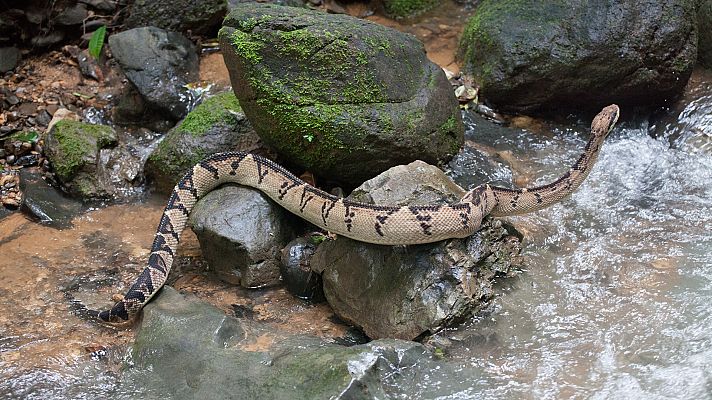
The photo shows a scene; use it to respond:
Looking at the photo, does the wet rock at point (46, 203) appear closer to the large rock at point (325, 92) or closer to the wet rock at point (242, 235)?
the wet rock at point (242, 235)

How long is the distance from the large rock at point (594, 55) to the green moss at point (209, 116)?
3873mm

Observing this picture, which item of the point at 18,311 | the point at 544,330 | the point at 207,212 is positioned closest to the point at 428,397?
the point at 544,330

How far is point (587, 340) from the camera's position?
669cm

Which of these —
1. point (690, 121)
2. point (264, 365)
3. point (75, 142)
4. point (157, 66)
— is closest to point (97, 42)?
point (157, 66)

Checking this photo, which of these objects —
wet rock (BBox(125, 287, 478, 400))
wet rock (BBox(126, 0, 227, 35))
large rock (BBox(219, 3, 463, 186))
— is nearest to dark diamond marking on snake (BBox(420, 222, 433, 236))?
wet rock (BBox(125, 287, 478, 400))

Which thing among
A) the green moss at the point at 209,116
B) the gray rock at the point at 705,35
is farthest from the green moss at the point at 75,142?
the gray rock at the point at 705,35

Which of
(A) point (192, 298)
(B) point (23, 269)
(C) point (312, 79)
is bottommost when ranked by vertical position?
(B) point (23, 269)

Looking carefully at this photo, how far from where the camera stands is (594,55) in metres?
10.3

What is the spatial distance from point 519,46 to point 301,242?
4.71m

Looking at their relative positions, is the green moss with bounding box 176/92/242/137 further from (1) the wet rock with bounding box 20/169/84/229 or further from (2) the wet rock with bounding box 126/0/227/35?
(2) the wet rock with bounding box 126/0/227/35

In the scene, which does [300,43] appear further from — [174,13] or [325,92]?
[174,13]

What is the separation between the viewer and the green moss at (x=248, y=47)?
27.2ft

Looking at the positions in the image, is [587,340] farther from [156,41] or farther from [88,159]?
[156,41]

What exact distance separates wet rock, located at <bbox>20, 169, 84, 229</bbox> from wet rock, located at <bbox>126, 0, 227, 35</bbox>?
11.3ft
